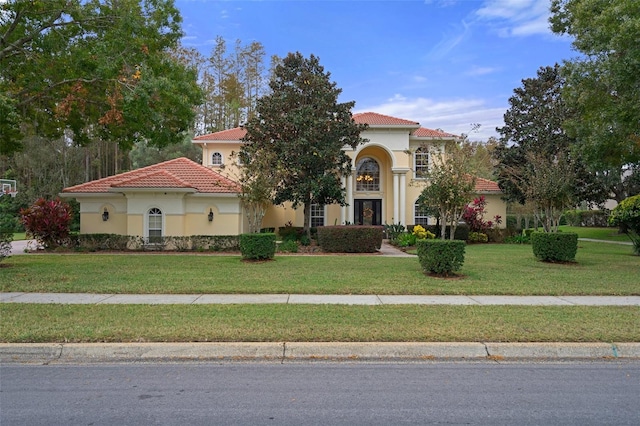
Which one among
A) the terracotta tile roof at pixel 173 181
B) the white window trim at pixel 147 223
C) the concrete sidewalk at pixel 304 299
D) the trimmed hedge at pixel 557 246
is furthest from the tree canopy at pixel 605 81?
the white window trim at pixel 147 223

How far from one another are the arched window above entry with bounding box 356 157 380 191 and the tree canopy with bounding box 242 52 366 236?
21.7 feet

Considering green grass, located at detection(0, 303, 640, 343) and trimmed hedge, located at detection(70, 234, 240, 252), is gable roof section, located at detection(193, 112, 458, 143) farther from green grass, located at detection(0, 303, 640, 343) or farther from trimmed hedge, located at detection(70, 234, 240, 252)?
green grass, located at detection(0, 303, 640, 343)

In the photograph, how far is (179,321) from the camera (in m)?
7.07

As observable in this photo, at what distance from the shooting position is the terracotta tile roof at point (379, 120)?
2605 centimetres

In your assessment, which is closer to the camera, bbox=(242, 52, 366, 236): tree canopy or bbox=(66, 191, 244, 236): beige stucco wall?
bbox=(66, 191, 244, 236): beige stucco wall

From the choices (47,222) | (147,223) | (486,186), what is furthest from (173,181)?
(486,186)

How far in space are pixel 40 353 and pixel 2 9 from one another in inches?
467

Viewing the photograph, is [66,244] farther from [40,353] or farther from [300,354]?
[300,354]

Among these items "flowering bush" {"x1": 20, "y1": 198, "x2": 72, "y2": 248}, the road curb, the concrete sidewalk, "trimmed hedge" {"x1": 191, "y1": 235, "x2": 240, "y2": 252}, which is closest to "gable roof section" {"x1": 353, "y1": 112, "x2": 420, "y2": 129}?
"trimmed hedge" {"x1": 191, "y1": 235, "x2": 240, "y2": 252}

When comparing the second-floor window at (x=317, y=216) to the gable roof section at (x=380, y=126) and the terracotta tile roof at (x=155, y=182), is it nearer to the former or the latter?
the gable roof section at (x=380, y=126)

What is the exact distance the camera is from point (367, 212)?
1123 inches

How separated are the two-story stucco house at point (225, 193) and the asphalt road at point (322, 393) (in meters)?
Result: 10.4

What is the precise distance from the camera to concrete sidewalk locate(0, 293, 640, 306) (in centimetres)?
866

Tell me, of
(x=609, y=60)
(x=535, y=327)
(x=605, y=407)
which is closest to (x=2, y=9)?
(x=535, y=327)
